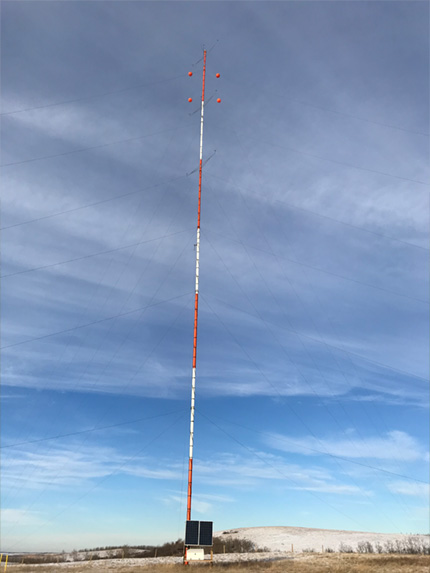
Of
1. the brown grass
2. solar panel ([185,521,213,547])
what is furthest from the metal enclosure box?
solar panel ([185,521,213,547])

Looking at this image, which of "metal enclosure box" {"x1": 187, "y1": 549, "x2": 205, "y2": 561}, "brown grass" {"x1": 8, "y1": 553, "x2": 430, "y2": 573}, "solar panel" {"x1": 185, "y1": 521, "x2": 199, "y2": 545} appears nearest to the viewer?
"brown grass" {"x1": 8, "y1": 553, "x2": 430, "y2": 573}

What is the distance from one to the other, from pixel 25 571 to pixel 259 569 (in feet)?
57.9

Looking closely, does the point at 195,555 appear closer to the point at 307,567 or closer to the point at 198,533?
the point at 198,533

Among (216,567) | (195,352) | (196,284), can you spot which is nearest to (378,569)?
(216,567)

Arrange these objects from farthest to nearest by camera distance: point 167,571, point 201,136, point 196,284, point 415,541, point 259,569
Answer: point 415,541 → point 201,136 → point 196,284 → point 259,569 → point 167,571

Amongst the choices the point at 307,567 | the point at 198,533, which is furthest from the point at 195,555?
the point at 307,567

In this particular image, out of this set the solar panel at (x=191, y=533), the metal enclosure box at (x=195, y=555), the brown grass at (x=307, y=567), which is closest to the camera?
the brown grass at (x=307, y=567)

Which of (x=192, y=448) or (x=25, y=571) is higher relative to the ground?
(x=192, y=448)

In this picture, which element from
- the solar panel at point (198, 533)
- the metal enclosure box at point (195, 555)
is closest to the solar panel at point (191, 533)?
the solar panel at point (198, 533)

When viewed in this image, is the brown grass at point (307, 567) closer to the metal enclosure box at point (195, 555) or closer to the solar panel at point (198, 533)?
the metal enclosure box at point (195, 555)

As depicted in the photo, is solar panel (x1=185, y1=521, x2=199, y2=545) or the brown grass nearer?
the brown grass

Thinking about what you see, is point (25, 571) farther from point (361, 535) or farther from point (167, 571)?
point (361, 535)

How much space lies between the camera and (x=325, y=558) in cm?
4031

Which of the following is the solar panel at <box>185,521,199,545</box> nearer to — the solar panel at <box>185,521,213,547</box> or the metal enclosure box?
the solar panel at <box>185,521,213,547</box>
